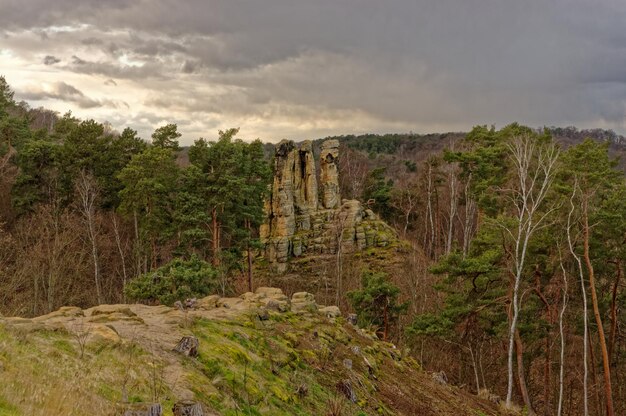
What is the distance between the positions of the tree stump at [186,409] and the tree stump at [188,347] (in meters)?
2.74

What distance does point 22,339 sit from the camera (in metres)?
7.49

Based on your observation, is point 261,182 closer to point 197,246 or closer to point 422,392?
point 197,246

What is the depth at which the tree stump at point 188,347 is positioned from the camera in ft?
29.8

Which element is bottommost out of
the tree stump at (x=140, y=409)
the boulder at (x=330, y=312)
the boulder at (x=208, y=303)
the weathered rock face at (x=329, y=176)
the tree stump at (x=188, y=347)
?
the boulder at (x=330, y=312)

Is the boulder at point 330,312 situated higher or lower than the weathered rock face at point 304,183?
lower

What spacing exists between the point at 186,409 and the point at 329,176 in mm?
48499

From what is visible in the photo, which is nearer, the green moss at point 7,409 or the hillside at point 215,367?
the green moss at point 7,409

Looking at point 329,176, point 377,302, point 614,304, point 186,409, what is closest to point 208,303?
point 186,409

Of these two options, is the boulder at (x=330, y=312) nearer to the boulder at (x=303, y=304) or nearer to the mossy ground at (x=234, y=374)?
the boulder at (x=303, y=304)

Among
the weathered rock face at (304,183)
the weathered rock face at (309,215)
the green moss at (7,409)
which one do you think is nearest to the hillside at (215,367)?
the green moss at (7,409)

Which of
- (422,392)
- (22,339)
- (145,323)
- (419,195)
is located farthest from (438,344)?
(419,195)

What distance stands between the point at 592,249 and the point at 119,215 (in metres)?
29.2

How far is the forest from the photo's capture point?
20516 mm

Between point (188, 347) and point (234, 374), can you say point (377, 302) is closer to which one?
point (234, 374)
